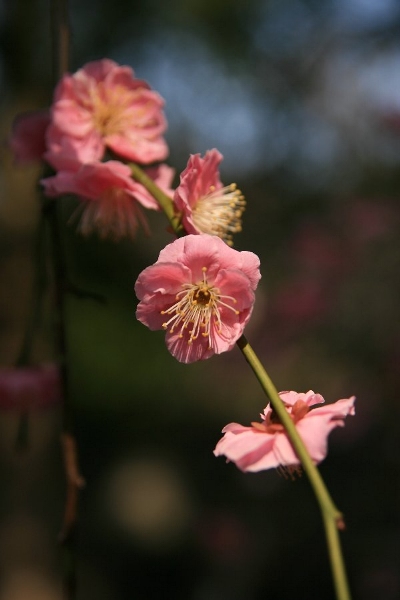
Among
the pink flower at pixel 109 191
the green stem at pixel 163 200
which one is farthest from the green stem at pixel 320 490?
the pink flower at pixel 109 191

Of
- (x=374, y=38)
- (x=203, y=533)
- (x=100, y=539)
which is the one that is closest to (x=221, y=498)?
(x=203, y=533)

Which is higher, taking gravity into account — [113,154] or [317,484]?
[113,154]

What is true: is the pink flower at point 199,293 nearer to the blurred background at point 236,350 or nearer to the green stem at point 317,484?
the green stem at point 317,484

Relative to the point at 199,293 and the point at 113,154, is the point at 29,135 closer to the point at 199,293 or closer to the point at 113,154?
the point at 113,154

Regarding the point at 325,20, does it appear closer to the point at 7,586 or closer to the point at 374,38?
the point at 374,38

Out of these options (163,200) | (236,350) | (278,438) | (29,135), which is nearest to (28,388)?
(29,135)
